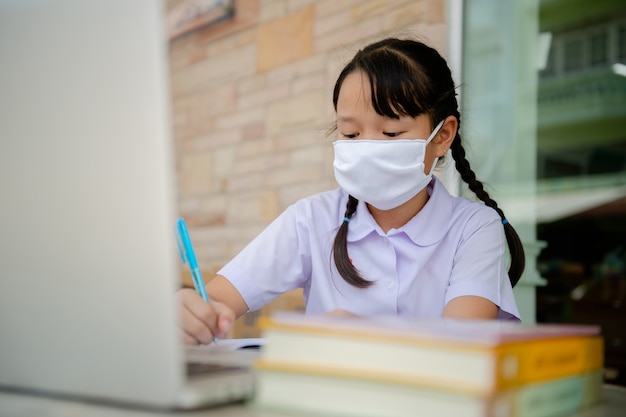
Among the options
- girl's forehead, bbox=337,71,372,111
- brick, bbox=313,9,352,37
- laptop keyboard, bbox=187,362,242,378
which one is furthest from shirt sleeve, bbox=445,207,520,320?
brick, bbox=313,9,352,37

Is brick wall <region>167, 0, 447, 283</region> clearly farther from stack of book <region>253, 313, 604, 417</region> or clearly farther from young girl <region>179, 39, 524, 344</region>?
stack of book <region>253, 313, 604, 417</region>

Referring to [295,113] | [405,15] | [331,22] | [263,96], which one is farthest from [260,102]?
[405,15]

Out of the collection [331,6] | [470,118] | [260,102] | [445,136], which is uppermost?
[331,6]

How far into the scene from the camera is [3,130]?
52cm

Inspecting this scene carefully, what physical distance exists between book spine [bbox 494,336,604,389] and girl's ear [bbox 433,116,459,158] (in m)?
0.59

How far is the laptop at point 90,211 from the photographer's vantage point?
17.1 inches

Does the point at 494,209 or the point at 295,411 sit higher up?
the point at 494,209

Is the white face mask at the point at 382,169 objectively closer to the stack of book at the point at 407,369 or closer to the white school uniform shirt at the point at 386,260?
the white school uniform shirt at the point at 386,260

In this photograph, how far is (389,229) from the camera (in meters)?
1.14

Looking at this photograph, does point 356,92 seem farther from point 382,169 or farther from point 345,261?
point 345,261

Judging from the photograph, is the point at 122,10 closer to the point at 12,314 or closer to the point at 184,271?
the point at 12,314

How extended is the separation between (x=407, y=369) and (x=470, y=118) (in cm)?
177

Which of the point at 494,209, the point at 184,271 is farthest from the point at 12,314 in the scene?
the point at 184,271

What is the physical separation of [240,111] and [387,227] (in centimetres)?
178
